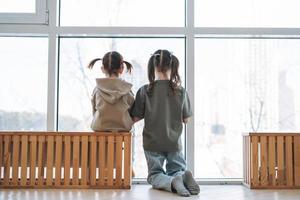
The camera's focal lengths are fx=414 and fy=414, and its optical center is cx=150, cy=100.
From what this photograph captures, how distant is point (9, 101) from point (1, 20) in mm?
462

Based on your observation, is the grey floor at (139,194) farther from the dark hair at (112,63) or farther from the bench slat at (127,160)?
the dark hair at (112,63)

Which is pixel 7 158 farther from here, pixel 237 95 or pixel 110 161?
pixel 237 95

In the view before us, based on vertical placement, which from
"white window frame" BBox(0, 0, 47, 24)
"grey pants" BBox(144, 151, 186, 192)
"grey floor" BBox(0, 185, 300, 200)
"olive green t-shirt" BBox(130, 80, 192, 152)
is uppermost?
"white window frame" BBox(0, 0, 47, 24)

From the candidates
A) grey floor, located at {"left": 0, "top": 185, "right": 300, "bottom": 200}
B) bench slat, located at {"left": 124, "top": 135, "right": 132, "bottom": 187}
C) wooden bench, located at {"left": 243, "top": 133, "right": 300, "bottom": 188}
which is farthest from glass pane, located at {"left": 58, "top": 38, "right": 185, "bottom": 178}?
wooden bench, located at {"left": 243, "top": 133, "right": 300, "bottom": 188}

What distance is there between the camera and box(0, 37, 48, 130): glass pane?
7.84 feet

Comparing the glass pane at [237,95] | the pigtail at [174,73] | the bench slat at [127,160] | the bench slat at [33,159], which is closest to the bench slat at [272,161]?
the glass pane at [237,95]

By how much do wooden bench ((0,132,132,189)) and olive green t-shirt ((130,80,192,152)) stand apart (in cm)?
15

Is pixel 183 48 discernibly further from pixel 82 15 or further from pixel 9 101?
pixel 9 101

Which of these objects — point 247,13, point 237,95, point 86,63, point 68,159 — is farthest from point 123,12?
point 68,159

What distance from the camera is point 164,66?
2.17m

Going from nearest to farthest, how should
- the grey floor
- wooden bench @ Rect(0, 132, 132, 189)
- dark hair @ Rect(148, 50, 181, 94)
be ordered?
the grey floor < wooden bench @ Rect(0, 132, 132, 189) < dark hair @ Rect(148, 50, 181, 94)

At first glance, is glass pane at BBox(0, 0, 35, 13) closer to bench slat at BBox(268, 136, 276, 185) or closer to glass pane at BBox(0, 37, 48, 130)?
glass pane at BBox(0, 37, 48, 130)

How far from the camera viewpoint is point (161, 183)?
6.44ft

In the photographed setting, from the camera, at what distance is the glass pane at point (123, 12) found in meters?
2.41
